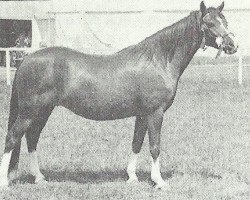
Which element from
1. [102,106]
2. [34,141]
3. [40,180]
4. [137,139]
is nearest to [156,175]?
[137,139]

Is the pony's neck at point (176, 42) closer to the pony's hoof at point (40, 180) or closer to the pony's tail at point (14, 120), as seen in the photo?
the pony's tail at point (14, 120)

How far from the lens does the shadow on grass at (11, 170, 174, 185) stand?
25.4 feet

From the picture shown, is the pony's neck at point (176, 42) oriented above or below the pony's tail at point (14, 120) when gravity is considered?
above

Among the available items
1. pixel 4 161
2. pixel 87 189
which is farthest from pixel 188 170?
pixel 4 161

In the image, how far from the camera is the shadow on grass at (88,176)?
774 cm

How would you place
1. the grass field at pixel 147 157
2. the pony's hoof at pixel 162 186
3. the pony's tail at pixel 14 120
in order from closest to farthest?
the grass field at pixel 147 157, the pony's hoof at pixel 162 186, the pony's tail at pixel 14 120

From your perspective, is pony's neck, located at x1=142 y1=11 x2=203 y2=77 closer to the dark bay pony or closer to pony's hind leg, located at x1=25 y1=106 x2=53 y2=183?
the dark bay pony

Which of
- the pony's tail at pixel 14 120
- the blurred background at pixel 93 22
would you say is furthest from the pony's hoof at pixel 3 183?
the blurred background at pixel 93 22

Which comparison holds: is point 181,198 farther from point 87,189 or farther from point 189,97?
point 189,97

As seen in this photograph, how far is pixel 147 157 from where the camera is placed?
909 centimetres

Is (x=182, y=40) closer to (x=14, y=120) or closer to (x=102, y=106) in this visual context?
(x=102, y=106)

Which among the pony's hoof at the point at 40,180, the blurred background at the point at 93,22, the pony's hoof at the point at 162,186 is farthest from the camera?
the blurred background at the point at 93,22

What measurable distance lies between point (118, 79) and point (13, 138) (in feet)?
4.73

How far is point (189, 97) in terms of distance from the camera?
16188 mm
